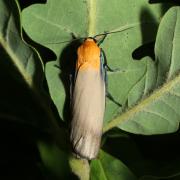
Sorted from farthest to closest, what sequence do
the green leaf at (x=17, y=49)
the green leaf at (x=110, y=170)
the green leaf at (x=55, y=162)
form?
1. the green leaf at (x=55, y=162)
2. the green leaf at (x=110, y=170)
3. the green leaf at (x=17, y=49)

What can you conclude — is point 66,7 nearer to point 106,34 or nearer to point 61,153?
point 106,34

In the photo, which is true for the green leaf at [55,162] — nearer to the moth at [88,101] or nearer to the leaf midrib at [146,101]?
the moth at [88,101]

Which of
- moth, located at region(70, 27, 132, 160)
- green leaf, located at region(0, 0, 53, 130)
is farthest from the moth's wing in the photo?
green leaf, located at region(0, 0, 53, 130)

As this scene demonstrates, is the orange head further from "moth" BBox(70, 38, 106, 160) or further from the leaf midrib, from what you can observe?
the leaf midrib

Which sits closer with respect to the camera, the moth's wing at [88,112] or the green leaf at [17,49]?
the green leaf at [17,49]

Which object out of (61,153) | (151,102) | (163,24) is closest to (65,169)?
(61,153)

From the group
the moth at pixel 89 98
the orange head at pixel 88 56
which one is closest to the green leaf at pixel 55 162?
the moth at pixel 89 98

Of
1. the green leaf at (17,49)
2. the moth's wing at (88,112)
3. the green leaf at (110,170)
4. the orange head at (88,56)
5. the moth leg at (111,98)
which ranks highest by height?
the green leaf at (17,49)
